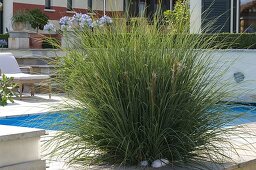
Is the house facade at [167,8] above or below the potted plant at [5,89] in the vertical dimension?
above

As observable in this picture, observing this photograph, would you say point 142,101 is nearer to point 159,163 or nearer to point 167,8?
point 159,163

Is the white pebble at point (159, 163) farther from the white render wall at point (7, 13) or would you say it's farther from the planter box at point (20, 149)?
the white render wall at point (7, 13)

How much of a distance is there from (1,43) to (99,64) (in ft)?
52.6

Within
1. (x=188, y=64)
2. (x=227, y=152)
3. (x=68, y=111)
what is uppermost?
(x=188, y=64)

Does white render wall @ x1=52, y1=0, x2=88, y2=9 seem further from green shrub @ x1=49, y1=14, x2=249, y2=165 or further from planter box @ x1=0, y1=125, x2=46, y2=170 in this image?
planter box @ x1=0, y1=125, x2=46, y2=170

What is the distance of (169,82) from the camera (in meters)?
4.43

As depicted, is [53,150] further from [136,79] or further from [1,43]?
[1,43]

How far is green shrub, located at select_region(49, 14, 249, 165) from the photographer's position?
438 cm

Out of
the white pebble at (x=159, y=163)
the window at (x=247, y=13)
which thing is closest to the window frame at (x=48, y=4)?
the window at (x=247, y=13)

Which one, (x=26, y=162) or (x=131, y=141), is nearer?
(x=26, y=162)

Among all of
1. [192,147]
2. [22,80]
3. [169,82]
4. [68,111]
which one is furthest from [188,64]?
[22,80]

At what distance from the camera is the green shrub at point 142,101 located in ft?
A: 14.4

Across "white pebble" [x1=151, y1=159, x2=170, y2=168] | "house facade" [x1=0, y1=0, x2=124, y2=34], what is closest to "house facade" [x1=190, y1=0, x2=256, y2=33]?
"house facade" [x1=0, y1=0, x2=124, y2=34]

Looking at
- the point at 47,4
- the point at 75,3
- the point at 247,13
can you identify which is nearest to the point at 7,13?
the point at 47,4
